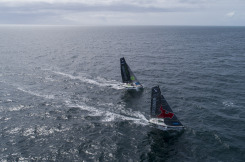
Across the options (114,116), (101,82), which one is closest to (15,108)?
(114,116)

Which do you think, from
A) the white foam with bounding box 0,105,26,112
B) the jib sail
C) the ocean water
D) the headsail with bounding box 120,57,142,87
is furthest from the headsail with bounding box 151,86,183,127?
the white foam with bounding box 0,105,26,112

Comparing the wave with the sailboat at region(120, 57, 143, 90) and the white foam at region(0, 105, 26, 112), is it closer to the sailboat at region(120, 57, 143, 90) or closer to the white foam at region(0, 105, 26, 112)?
the white foam at region(0, 105, 26, 112)

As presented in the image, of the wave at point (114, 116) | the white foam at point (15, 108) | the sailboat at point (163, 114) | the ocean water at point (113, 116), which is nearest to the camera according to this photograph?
the ocean water at point (113, 116)

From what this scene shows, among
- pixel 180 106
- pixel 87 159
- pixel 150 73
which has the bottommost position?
pixel 87 159

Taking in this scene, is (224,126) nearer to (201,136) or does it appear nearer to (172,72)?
(201,136)

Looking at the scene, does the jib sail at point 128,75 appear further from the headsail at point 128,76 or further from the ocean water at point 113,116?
the ocean water at point 113,116

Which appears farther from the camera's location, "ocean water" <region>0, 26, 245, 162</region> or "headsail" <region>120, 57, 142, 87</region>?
"headsail" <region>120, 57, 142, 87</region>

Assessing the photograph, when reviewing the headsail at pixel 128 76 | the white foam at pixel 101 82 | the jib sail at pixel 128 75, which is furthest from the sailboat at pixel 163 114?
the white foam at pixel 101 82

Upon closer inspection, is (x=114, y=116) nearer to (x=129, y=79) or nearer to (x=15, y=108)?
(x=129, y=79)

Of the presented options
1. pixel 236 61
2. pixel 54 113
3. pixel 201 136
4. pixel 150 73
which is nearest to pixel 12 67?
pixel 54 113
